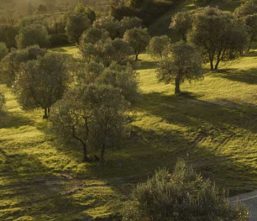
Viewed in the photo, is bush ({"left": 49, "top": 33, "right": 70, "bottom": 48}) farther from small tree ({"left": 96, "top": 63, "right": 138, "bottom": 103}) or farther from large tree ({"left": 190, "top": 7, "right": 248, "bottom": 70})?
small tree ({"left": 96, "top": 63, "right": 138, "bottom": 103})

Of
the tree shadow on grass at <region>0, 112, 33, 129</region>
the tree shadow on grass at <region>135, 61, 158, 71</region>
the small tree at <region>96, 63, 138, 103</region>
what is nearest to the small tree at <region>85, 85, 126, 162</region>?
the small tree at <region>96, 63, 138, 103</region>

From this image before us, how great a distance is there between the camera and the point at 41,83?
79500 millimetres

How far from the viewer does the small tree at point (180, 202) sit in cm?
3753

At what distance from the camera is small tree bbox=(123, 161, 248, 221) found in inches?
1478

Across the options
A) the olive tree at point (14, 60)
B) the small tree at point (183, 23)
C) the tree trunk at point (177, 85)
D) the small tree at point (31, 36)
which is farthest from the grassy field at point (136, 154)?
the small tree at point (31, 36)

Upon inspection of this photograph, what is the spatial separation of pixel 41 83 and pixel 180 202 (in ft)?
151

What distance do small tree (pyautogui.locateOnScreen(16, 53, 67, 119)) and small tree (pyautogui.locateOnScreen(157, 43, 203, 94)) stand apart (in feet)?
56.7

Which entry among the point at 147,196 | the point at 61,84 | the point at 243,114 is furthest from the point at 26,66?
the point at 147,196

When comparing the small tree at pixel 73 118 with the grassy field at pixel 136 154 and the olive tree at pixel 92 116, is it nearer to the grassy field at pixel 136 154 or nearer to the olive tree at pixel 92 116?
the olive tree at pixel 92 116

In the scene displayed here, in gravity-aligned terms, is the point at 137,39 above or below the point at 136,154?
above

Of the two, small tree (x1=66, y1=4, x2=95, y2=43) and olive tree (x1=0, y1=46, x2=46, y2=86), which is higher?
small tree (x1=66, y1=4, x2=95, y2=43)

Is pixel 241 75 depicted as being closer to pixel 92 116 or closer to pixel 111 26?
pixel 92 116

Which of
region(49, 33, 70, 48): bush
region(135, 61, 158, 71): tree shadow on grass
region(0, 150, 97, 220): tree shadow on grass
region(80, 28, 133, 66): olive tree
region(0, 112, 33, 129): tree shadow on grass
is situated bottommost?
region(0, 150, 97, 220): tree shadow on grass

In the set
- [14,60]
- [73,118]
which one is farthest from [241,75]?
[73,118]
